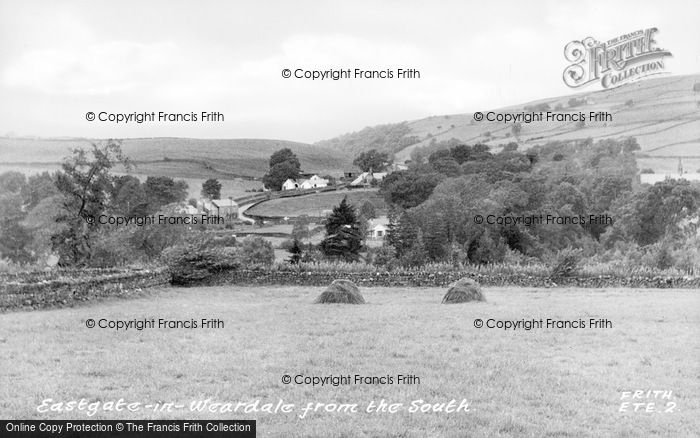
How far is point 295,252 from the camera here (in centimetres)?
3183

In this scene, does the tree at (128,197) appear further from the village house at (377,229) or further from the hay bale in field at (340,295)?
the hay bale in field at (340,295)

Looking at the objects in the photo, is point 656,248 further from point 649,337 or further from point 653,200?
point 649,337

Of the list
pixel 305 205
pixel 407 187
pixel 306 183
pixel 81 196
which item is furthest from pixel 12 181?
pixel 407 187

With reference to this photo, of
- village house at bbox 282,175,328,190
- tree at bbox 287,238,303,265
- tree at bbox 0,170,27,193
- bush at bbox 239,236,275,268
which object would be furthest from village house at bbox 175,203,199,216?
tree at bbox 0,170,27,193

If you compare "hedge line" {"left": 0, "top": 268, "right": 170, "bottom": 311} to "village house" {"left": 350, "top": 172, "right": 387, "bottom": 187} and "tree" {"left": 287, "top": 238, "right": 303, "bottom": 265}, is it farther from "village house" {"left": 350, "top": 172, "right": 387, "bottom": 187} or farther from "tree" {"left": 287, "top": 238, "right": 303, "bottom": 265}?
"village house" {"left": 350, "top": 172, "right": 387, "bottom": 187}

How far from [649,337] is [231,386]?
9135mm

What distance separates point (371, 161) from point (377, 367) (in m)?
33.3

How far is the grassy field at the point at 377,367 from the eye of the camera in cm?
868

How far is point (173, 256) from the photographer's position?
26.5 m

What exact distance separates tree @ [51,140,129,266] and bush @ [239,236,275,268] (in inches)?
257

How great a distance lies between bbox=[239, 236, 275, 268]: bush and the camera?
29891 mm

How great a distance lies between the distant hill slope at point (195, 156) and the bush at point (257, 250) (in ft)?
26.3

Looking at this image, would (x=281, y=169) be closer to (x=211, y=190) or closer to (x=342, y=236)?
(x=211, y=190)

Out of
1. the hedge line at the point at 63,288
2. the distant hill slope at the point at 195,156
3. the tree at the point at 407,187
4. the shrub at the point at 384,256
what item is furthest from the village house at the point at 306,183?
the hedge line at the point at 63,288
